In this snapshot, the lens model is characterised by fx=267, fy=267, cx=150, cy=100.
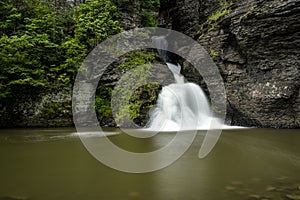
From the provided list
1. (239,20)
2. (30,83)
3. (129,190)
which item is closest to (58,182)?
(129,190)

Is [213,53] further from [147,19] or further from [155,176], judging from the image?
[155,176]

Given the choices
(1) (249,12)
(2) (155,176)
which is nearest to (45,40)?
(1) (249,12)

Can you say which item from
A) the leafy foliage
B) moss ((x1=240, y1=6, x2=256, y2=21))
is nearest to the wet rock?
moss ((x1=240, y1=6, x2=256, y2=21))

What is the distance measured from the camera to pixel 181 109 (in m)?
11.1

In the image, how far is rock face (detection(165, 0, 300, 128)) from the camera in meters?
9.95

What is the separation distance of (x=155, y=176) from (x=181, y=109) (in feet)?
24.0

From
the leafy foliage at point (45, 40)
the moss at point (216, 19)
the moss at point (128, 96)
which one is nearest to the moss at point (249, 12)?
the moss at point (216, 19)

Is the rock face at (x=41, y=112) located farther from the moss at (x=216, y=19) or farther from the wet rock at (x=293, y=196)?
the wet rock at (x=293, y=196)

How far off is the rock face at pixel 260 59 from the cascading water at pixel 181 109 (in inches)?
48.5

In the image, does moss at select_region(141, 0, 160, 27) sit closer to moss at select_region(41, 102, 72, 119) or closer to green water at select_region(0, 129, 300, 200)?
moss at select_region(41, 102, 72, 119)

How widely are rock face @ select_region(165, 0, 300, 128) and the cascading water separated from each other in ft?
4.04

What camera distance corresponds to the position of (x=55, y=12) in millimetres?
12820

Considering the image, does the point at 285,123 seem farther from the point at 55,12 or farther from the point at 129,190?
the point at 55,12

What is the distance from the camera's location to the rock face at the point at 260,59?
9.95m
